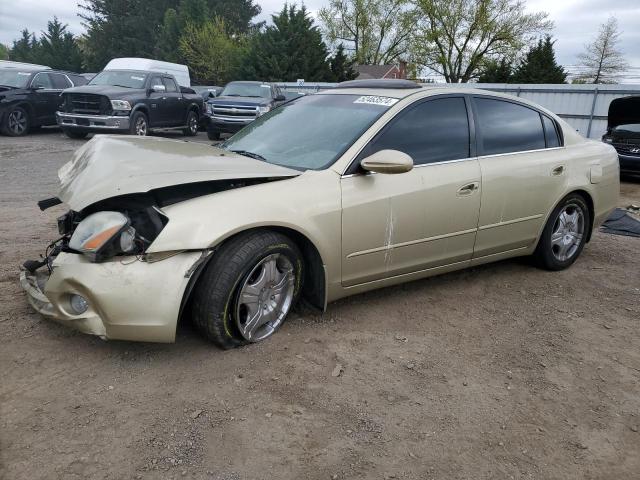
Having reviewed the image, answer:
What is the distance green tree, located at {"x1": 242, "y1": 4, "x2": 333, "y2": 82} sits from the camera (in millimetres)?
30438

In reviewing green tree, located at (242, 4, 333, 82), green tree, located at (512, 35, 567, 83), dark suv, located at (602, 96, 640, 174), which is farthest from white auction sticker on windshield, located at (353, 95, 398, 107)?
green tree, located at (512, 35, 567, 83)

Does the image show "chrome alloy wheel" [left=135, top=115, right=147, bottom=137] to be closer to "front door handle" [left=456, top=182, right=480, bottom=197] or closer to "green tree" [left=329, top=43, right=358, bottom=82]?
"front door handle" [left=456, top=182, right=480, bottom=197]

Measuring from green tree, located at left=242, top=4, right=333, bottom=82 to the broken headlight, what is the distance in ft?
94.8

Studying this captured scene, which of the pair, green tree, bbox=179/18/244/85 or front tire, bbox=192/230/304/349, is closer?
front tire, bbox=192/230/304/349

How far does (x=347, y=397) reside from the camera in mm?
2807

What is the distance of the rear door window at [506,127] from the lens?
13.7 feet

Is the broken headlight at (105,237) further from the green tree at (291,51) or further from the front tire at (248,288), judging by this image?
the green tree at (291,51)

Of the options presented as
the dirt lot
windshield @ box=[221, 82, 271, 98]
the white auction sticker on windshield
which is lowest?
the dirt lot

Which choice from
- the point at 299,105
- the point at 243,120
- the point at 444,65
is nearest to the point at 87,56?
the point at 444,65

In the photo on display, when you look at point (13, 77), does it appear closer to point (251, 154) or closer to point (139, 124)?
point (139, 124)

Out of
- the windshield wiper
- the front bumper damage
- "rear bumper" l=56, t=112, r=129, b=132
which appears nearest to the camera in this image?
the front bumper damage

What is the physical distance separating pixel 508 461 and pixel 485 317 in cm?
158

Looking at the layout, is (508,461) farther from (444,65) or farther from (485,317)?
(444,65)

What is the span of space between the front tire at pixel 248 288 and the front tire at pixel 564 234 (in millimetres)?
2438
